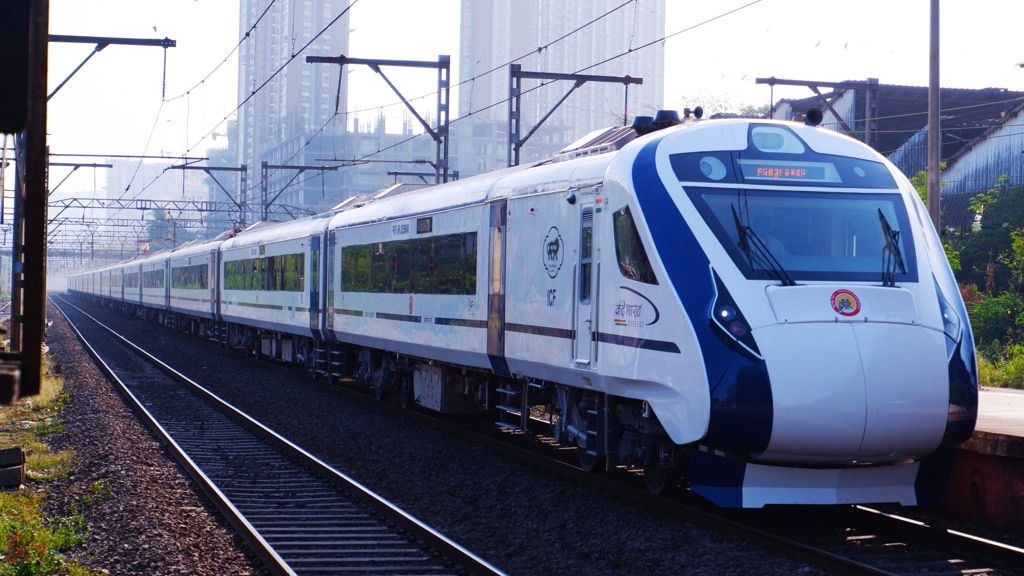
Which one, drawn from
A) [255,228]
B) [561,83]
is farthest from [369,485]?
[561,83]

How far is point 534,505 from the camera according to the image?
385 inches

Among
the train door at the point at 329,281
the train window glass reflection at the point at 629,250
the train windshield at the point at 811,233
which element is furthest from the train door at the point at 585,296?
the train door at the point at 329,281

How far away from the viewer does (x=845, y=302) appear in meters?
7.92

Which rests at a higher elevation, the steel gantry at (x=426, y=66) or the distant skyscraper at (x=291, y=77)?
the distant skyscraper at (x=291, y=77)

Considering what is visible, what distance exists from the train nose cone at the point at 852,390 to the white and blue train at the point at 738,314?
0.01 metres

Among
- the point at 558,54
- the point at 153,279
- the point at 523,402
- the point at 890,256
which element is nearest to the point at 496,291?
the point at 523,402

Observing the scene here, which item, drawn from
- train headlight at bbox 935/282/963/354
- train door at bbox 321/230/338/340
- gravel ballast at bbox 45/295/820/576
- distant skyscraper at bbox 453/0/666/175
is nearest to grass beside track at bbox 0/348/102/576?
gravel ballast at bbox 45/295/820/576

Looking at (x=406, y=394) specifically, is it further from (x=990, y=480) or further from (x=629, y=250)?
(x=990, y=480)

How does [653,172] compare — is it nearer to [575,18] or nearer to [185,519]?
[185,519]

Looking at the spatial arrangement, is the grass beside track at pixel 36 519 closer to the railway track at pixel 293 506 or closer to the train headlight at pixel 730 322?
the railway track at pixel 293 506

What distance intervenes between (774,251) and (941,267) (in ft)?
4.37

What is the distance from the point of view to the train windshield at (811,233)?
8250mm

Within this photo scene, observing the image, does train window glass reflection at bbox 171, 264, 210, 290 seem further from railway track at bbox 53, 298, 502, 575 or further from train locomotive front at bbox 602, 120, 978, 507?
train locomotive front at bbox 602, 120, 978, 507

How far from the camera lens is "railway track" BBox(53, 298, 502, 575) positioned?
7.95m
